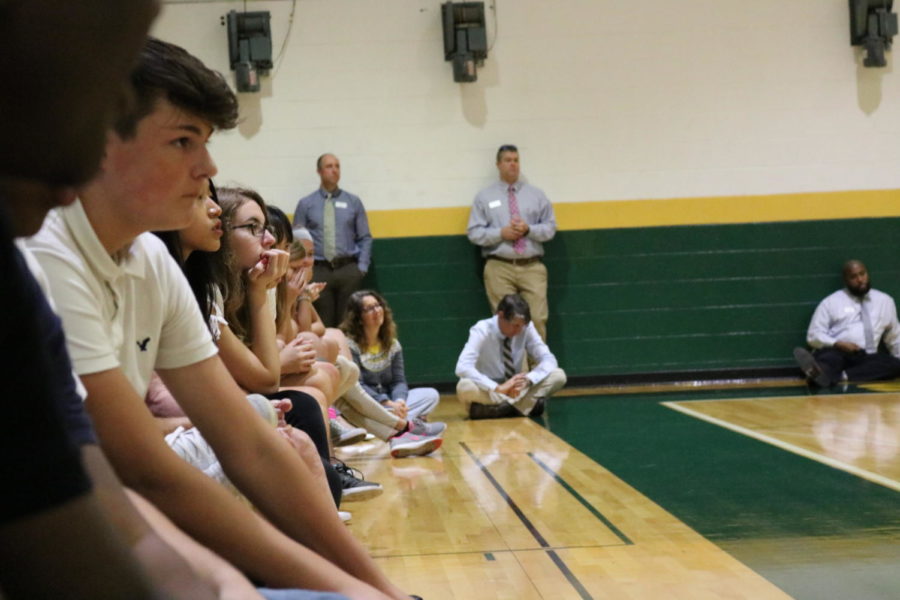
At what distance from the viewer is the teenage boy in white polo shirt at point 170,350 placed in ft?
4.07

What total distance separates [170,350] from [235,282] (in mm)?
1571

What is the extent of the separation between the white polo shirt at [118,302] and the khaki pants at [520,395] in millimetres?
5840

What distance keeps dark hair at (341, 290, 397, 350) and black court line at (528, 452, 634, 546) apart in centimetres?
155

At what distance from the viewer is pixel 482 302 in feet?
29.6

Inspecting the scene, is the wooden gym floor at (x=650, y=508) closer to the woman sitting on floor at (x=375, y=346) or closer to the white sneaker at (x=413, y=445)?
the white sneaker at (x=413, y=445)

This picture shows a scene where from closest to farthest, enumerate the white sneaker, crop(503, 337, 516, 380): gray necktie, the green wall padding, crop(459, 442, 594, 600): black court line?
crop(459, 442, 594, 600): black court line → the white sneaker → crop(503, 337, 516, 380): gray necktie → the green wall padding

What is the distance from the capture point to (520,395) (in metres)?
7.41

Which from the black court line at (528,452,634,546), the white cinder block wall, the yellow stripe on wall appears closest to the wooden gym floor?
the black court line at (528,452,634,546)

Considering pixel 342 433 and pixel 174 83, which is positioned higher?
pixel 174 83

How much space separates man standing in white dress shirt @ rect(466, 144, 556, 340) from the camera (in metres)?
8.69

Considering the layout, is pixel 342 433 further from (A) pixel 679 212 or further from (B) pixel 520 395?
(A) pixel 679 212

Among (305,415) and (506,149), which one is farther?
(506,149)

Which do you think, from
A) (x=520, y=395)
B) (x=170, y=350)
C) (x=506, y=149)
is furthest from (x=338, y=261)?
(x=170, y=350)

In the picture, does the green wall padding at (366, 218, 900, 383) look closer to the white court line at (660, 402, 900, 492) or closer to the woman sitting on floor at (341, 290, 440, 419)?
the white court line at (660, 402, 900, 492)
